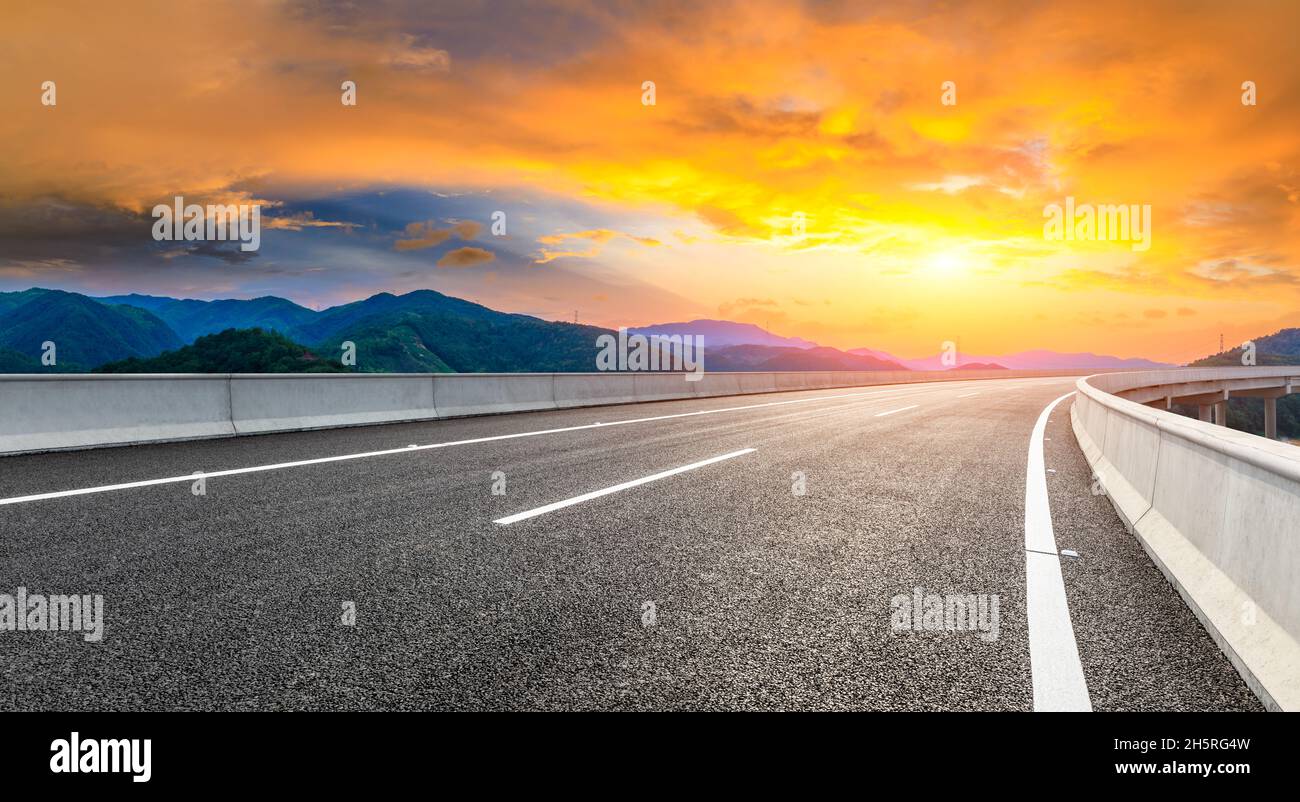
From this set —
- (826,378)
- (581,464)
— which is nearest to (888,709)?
(581,464)

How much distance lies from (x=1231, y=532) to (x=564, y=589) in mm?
3496

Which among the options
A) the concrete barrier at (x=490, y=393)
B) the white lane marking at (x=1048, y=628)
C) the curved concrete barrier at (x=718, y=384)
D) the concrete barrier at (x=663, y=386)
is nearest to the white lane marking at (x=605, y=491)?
the white lane marking at (x=1048, y=628)

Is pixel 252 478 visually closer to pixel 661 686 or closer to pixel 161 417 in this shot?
pixel 161 417

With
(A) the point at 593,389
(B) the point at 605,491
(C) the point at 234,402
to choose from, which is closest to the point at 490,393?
(A) the point at 593,389

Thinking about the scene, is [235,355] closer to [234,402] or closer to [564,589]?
[234,402]

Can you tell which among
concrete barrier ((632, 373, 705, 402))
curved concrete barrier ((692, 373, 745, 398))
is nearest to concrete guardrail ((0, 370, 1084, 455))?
concrete barrier ((632, 373, 705, 402))

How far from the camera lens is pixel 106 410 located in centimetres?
1021

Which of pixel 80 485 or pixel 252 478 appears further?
pixel 252 478

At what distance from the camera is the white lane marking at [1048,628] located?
2807 mm

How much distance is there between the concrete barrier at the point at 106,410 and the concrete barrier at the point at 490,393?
4.98 metres

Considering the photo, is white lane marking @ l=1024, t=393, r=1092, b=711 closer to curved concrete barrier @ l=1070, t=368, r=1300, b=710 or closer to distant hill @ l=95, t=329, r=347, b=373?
curved concrete barrier @ l=1070, t=368, r=1300, b=710

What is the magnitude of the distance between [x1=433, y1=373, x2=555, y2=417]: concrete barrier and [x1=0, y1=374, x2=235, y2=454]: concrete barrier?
4.98 meters
